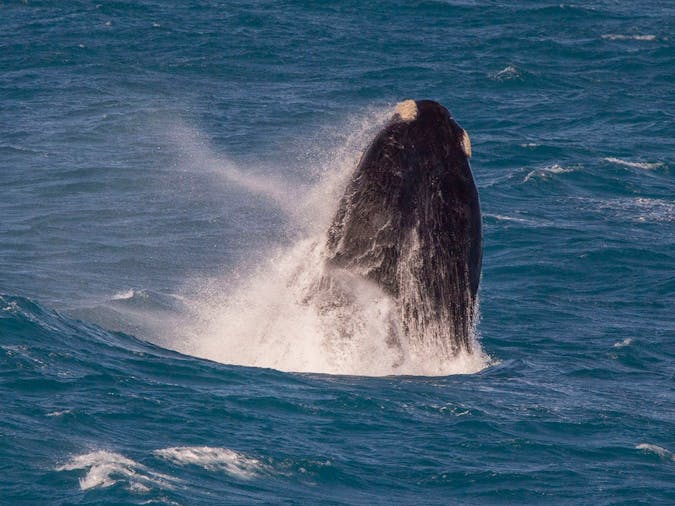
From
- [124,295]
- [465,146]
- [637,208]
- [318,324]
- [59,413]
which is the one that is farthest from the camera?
[637,208]

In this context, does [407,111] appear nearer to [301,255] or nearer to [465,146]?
[465,146]

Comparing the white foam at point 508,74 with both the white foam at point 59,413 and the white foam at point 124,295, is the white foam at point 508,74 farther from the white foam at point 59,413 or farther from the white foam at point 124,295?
the white foam at point 59,413

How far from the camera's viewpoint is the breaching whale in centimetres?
2153

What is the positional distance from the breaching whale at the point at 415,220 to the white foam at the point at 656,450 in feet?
13.7

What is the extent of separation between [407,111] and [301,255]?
387cm

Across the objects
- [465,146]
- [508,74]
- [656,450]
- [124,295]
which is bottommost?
[656,450]

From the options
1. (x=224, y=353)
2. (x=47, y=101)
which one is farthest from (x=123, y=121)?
(x=224, y=353)

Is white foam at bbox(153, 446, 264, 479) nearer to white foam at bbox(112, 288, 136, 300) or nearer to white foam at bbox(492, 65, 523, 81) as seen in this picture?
white foam at bbox(112, 288, 136, 300)

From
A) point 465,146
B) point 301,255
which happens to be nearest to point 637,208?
point 301,255

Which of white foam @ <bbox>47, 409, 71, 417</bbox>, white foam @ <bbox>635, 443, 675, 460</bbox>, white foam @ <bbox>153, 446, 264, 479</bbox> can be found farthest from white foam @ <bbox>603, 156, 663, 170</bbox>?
white foam @ <bbox>47, 409, 71, 417</bbox>

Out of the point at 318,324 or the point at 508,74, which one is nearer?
the point at 318,324

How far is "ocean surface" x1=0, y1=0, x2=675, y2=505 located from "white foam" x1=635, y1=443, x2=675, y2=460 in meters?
0.08

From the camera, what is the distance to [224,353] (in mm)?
27000

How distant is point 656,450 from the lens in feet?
76.3
